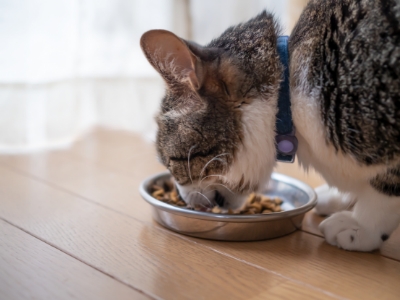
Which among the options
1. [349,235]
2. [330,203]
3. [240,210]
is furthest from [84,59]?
[349,235]

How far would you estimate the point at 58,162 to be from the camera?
2.08m

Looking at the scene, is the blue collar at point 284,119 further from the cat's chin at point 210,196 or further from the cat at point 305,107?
the cat's chin at point 210,196

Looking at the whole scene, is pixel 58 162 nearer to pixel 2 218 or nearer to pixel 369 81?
pixel 2 218

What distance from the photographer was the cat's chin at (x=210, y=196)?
1.32m

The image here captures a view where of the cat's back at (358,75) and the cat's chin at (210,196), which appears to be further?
the cat's chin at (210,196)

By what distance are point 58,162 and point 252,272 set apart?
49.0 inches

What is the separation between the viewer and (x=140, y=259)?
3.77 ft

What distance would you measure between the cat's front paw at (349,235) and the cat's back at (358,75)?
234mm

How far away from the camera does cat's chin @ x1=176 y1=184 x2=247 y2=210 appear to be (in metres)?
1.32

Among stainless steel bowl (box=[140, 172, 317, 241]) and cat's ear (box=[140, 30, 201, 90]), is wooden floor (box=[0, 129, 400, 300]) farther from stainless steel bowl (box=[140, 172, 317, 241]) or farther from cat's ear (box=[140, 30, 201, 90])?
cat's ear (box=[140, 30, 201, 90])

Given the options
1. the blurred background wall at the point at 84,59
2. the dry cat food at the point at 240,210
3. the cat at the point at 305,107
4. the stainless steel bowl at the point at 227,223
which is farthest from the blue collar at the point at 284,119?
the blurred background wall at the point at 84,59

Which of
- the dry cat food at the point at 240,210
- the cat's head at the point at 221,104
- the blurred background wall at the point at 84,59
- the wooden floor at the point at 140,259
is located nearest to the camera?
the wooden floor at the point at 140,259

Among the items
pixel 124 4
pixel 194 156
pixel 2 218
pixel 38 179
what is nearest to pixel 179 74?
pixel 194 156

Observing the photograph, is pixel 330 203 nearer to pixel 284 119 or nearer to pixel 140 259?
pixel 284 119
